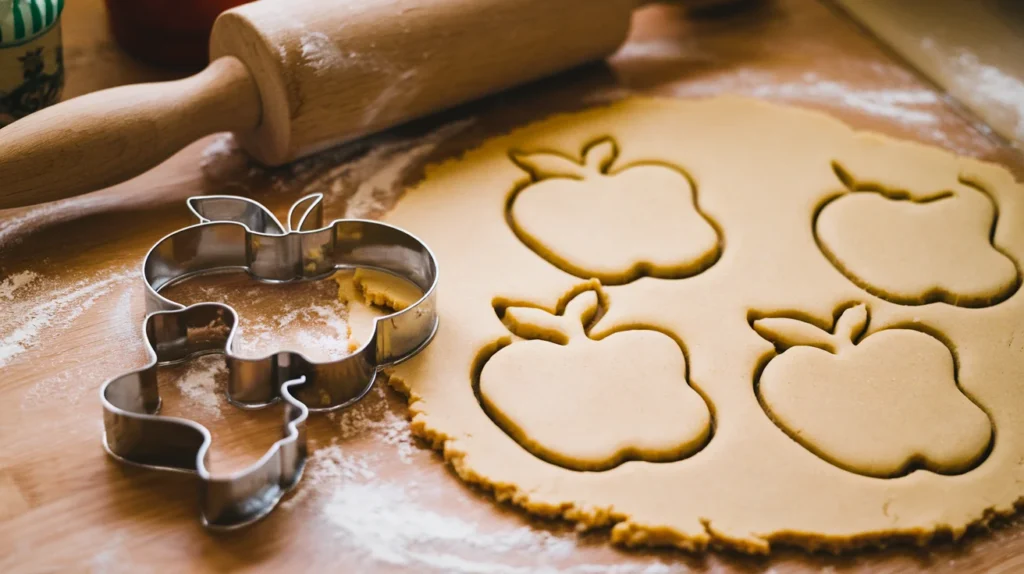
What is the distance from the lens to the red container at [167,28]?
1511 millimetres

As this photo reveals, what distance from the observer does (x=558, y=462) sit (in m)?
1.05

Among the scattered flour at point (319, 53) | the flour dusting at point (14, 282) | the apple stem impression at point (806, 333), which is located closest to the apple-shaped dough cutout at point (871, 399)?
the apple stem impression at point (806, 333)

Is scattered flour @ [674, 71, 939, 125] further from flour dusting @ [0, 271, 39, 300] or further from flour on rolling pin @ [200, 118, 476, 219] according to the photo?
flour dusting @ [0, 271, 39, 300]

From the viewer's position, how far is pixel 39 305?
1176 millimetres

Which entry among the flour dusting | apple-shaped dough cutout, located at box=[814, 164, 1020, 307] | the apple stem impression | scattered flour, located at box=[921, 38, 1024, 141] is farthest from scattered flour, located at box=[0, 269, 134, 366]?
scattered flour, located at box=[921, 38, 1024, 141]

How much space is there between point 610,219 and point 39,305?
2.42 feet

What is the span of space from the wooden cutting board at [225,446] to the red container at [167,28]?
11cm

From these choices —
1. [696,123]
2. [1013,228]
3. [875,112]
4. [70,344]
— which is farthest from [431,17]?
[1013,228]

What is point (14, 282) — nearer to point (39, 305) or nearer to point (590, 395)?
point (39, 305)

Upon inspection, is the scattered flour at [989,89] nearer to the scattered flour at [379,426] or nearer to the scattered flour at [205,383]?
the scattered flour at [379,426]

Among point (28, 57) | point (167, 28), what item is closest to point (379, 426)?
point (28, 57)

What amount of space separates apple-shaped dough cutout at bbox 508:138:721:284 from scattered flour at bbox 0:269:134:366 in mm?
543

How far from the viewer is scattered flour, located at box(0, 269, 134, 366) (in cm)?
113

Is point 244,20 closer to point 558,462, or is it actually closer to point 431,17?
point 431,17
